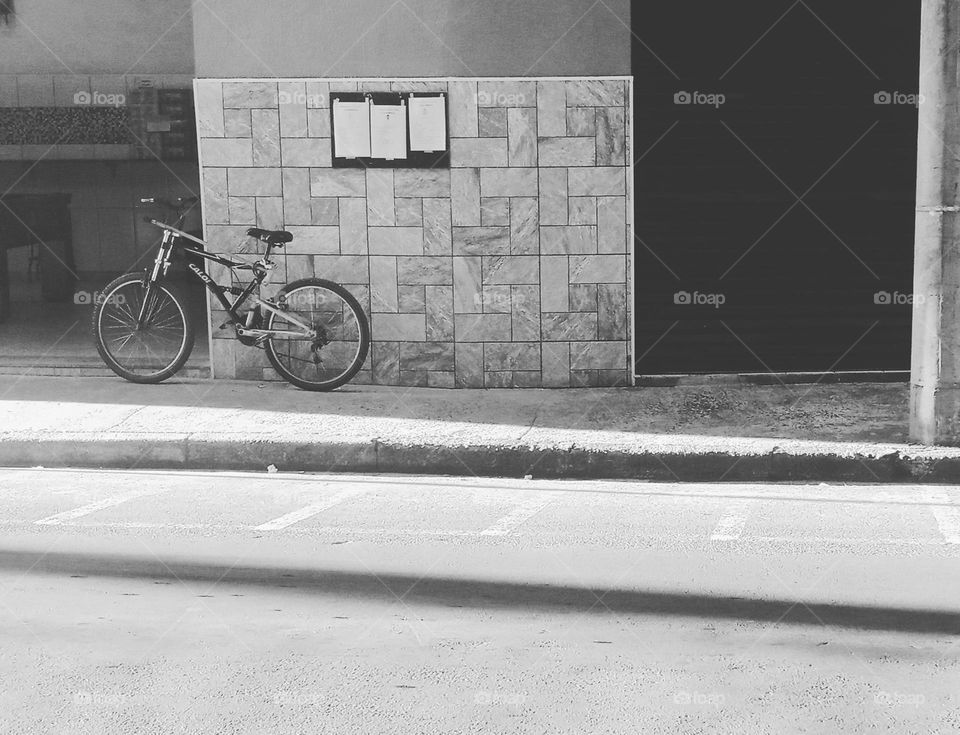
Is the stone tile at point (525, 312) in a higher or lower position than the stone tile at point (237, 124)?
lower

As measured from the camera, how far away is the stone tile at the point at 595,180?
995 cm

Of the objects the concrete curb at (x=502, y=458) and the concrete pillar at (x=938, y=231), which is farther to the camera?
the concrete curb at (x=502, y=458)

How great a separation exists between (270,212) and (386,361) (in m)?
1.44

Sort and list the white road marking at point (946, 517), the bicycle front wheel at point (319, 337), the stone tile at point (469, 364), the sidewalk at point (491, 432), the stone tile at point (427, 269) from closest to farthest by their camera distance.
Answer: the white road marking at point (946, 517)
the sidewalk at point (491, 432)
the bicycle front wheel at point (319, 337)
the stone tile at point (427, 269)
the stone tile at point (469, 364)

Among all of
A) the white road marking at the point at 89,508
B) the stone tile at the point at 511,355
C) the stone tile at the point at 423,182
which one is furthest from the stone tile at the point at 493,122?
the white road marking at the point at 89,508

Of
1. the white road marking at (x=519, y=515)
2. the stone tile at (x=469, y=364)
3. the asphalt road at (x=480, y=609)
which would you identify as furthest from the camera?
the stone tile at (x=469, y=364)

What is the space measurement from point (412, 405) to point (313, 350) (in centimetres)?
95

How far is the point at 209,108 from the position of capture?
1005 centimetres

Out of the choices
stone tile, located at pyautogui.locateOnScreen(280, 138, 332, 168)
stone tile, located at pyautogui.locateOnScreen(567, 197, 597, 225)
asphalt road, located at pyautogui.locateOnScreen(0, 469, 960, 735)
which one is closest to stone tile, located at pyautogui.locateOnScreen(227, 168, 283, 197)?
stone tile, located at pyautogui.locateOnScreen(280, 138, 332, 168)

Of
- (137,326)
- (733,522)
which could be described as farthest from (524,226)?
(733,522)

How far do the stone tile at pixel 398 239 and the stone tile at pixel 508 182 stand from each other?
61 cm

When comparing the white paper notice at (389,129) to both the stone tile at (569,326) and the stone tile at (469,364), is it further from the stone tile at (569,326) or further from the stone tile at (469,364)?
the stone tile at (569,326)

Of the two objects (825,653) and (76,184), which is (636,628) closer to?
(825,653)

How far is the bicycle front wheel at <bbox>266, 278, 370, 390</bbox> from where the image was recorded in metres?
9.71
